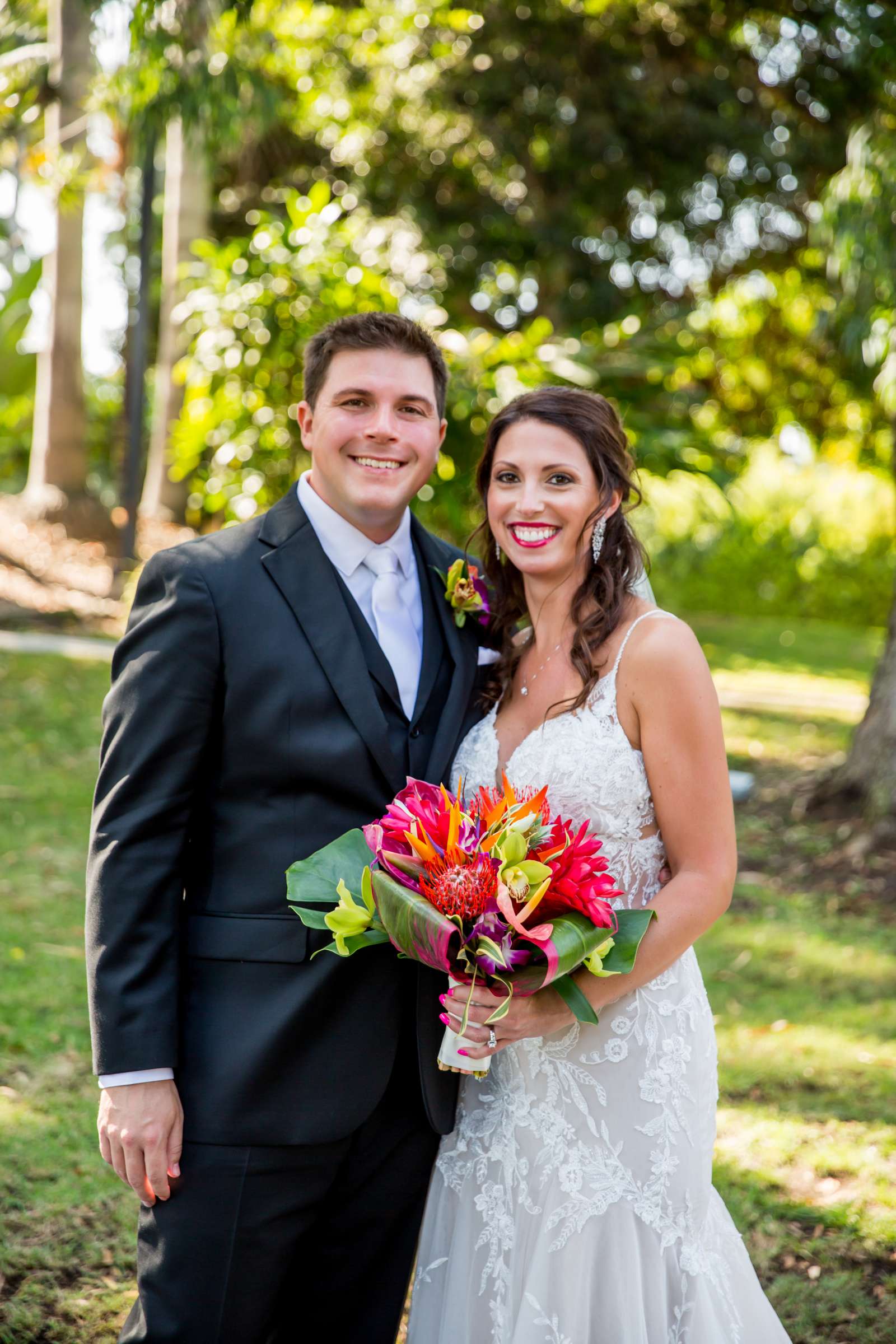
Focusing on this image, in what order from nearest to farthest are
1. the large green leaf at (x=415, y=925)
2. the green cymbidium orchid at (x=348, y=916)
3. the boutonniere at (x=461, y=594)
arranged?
the large green leaf at (x=415, y=925)
the green cymbidium orchid at (x=348, y=916)
the boutonniere at (x=461, y=594)

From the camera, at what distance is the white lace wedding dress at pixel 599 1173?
244 centimetres

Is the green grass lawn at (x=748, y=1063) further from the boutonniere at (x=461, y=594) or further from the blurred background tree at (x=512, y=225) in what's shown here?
the boutonniere at (x=461, y=594)

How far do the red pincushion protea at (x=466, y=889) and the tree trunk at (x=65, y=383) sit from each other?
409 inches

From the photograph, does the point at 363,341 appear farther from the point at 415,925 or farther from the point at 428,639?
the point at 415,925

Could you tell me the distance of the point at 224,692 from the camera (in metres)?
2.34

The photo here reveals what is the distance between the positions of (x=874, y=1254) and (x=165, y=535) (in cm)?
994

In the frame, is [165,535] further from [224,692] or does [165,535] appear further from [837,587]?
[837,587]

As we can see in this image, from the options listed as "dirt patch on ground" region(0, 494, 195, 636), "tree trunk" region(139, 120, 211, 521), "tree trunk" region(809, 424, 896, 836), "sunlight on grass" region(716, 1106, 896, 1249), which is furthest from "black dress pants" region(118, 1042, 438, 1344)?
"tree trunk" region(139, 120, 211, 521)

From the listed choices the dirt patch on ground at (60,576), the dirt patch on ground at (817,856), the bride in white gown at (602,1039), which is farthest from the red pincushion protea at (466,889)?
the dirt patch on ground at (60,576)

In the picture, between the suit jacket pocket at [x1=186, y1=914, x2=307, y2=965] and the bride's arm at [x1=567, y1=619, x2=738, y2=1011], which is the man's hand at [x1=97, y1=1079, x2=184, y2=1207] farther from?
the bride's arm at [x1=567, y1=619, x2=738, y2=1011]

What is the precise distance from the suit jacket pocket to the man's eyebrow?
3.75 feet

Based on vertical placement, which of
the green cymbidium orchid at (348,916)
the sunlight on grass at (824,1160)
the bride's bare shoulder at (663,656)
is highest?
the bride's bare shoulder at (663,656)

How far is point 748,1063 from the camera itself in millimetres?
4738

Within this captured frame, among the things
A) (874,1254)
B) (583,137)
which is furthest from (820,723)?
(874,1254)
